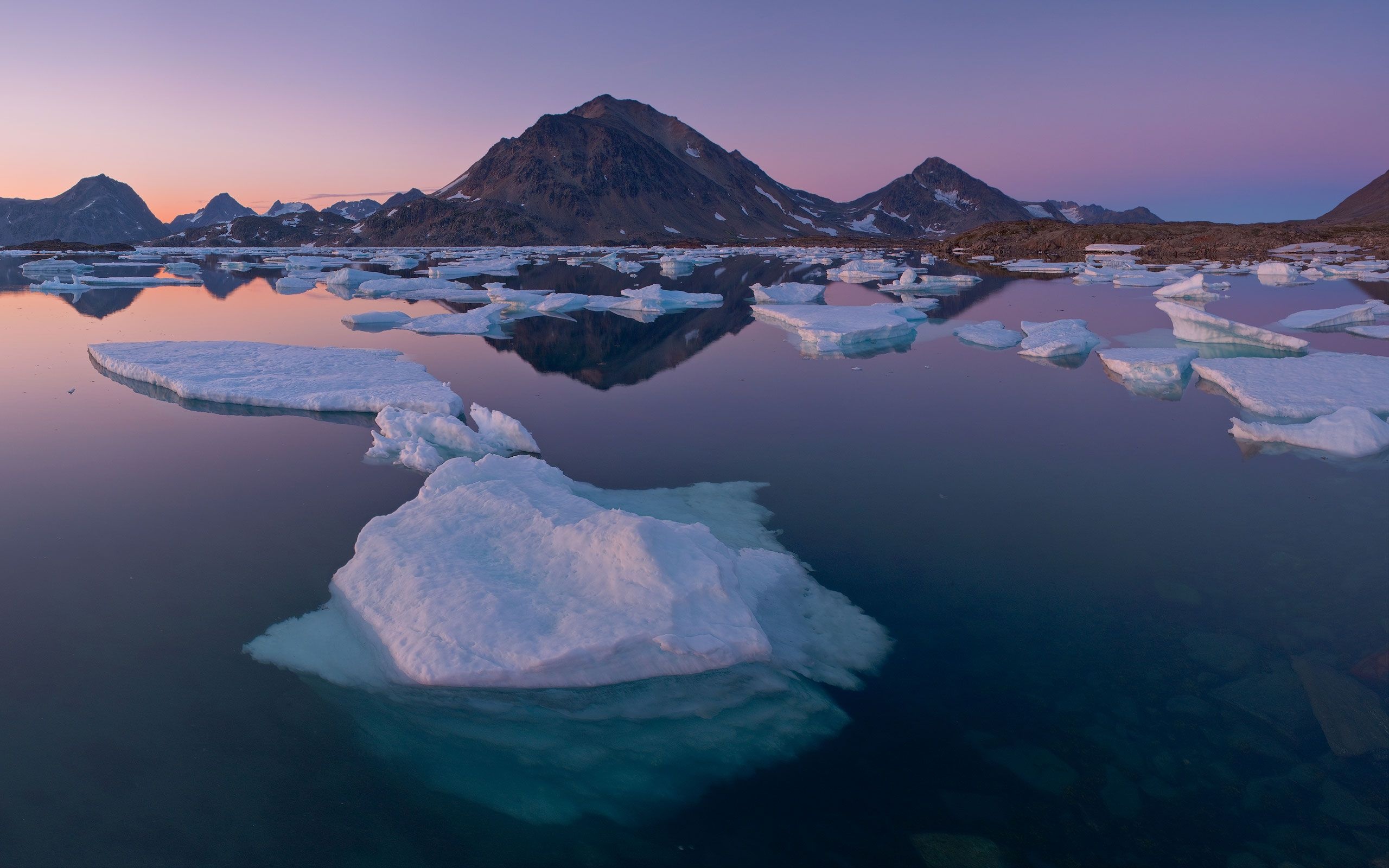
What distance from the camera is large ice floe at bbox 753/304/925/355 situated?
20.3 m

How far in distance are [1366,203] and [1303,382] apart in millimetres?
246977

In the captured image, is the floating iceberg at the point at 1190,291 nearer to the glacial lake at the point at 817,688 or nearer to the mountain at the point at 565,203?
the glacial lake at the point at 817,688

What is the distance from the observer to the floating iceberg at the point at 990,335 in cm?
1984

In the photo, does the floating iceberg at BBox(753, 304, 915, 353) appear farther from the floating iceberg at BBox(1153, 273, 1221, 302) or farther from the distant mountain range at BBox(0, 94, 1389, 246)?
the distant mountain range at BBox(0, 94, 1389, 246)

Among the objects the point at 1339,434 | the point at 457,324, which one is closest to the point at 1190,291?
the point at 1339,434

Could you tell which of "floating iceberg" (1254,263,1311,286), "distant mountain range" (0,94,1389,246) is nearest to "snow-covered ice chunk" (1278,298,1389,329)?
"floating iceberg" (1254,263,1311,286)

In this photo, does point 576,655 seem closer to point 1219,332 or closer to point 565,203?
point 1219,332

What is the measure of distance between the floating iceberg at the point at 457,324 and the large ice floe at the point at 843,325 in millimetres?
10234

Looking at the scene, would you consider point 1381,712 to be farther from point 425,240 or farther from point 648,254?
point 425,240

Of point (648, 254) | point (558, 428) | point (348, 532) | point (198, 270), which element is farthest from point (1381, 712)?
point (648, 254)

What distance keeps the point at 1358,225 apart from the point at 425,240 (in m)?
147

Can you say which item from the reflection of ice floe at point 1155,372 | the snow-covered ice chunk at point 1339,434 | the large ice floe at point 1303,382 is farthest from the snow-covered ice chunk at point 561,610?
the reflection of ice floe at point 1155,372

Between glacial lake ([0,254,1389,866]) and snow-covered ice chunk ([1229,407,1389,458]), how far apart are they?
Result: 0.40m

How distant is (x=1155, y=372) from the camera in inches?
590
